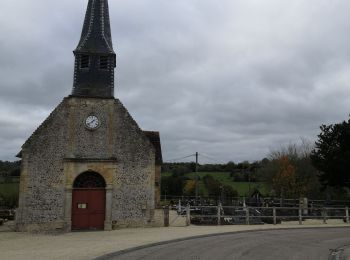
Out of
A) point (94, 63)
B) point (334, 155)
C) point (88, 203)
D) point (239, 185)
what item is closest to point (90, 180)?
point (88, 203)

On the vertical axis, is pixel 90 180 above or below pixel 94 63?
below

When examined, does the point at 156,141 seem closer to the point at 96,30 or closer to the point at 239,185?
the point at 96,30

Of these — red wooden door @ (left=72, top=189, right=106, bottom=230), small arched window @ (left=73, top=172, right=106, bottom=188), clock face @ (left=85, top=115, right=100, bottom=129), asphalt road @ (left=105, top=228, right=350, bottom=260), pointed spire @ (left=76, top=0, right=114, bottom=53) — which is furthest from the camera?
pointed spire @ (left=76, top=0, right=114, bottom=53)

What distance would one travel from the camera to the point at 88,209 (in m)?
23.0

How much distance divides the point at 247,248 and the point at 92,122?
11937 millimetres

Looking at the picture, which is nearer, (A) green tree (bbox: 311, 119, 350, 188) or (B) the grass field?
(A) green tree (bbox: 311, 119, 350, 188)

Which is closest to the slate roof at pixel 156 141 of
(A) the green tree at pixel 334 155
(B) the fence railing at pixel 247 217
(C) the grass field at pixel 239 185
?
(B) the fence railing at pixel 247 217

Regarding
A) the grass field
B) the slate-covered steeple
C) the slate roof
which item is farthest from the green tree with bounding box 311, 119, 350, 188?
the grass field

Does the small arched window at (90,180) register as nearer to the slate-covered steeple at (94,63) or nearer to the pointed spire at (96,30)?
the slate-covered steeple at (94,63)

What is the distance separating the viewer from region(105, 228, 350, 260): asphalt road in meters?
12.6

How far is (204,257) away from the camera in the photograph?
487 inches

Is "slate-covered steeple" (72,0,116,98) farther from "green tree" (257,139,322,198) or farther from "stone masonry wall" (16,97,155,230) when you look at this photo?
"green tree" (257,139,322,198)

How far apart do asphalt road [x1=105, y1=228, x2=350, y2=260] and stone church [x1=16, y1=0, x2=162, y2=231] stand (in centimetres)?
630

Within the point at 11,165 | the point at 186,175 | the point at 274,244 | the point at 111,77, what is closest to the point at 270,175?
the point at 186,175
